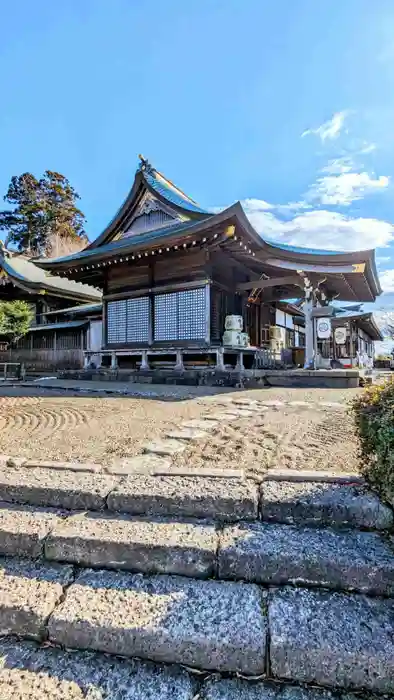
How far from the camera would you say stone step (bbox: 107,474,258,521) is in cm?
208

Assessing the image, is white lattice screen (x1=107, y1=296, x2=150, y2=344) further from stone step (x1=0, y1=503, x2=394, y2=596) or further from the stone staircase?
stone step (x1=0, y1=503, x2=394, y2=596)

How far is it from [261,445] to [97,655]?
2235 millimetres

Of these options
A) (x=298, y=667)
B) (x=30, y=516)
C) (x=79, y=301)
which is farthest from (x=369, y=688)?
(x=79, y=301)

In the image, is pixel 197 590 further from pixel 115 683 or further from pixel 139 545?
pixel 115 683

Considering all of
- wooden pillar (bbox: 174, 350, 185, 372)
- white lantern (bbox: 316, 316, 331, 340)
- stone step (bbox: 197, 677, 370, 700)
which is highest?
white lantern (bbox: 316, 316, 331, 340)

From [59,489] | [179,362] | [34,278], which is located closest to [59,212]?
[34,278]

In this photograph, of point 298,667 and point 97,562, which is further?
point 97,562

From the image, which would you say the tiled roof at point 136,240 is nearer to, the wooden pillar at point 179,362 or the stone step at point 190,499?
the wooden pillar at point 179,362

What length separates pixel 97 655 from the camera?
4.91 ft

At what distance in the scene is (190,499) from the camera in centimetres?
212

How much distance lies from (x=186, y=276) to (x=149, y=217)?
3.62m

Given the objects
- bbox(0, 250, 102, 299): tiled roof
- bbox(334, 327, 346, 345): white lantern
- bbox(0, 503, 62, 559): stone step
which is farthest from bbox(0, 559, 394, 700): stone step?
bbox(0, 250, 102, 299): tiled roof

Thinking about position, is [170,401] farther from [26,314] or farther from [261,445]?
[26,314]

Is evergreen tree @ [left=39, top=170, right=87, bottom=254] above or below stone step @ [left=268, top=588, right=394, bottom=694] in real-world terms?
above
